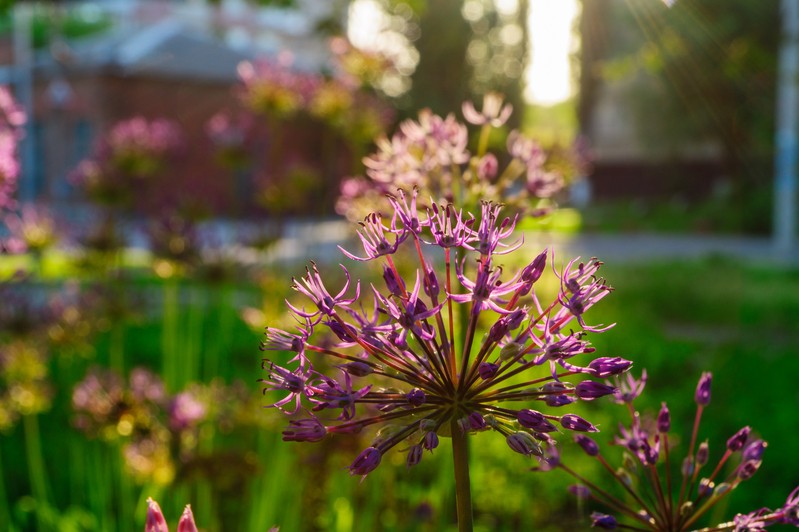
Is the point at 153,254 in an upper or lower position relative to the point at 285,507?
upper

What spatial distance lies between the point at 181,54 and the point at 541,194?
3068 centimetres

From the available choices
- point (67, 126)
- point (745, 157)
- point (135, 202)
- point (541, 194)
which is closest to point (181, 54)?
point (67, 126)

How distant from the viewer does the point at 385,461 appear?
10.4ft

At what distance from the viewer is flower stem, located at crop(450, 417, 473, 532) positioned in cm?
96

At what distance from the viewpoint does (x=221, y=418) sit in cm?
349

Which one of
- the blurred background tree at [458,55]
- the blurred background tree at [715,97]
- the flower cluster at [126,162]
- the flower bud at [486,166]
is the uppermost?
the blurred background tree at [458,55]

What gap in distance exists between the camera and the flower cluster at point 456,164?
1.87 meters

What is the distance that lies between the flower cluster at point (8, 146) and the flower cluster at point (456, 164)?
0.91m

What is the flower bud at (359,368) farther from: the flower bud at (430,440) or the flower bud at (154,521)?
the flower bud at (154,521)

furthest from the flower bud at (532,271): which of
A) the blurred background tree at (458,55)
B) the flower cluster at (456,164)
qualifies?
the blurred background tree at (458,55)

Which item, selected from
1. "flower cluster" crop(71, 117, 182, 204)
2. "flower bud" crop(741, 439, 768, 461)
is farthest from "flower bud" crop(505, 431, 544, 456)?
"flower cluster" crop(71, 117, 182, 204)

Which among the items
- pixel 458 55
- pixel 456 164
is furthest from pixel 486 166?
pixel 458 55

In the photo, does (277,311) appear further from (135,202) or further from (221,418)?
(135,202)

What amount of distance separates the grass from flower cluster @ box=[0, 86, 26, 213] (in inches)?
42.0
